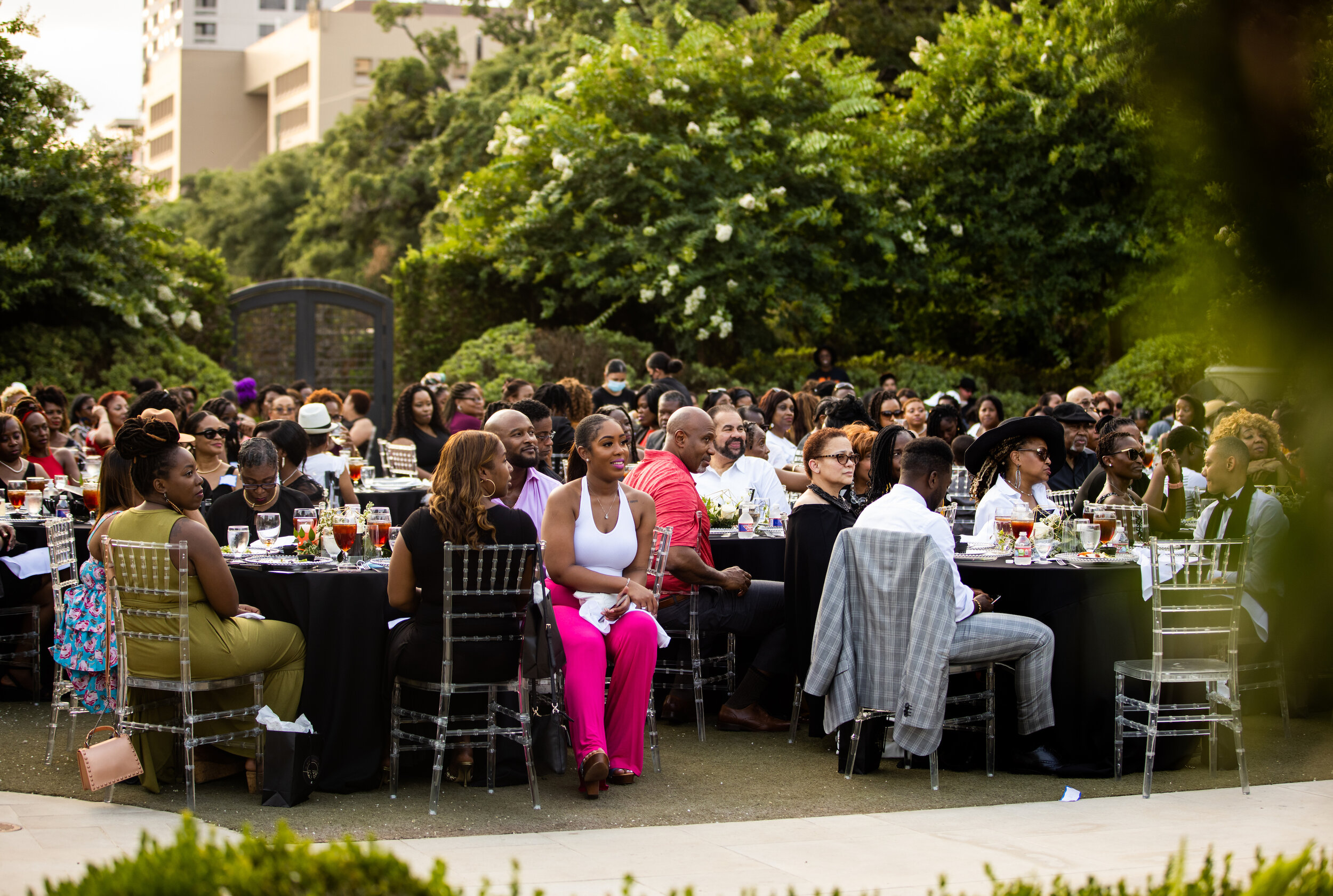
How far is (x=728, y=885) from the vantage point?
4.58 metres

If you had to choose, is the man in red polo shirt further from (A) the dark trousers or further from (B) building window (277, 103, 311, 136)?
(B) building window (277, 103, 311, 136)

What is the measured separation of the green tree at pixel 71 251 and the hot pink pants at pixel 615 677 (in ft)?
46.3

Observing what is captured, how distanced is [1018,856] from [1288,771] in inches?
85.7

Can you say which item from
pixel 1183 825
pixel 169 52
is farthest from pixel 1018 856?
pixel 169 52

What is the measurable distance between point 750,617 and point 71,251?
14.3 m

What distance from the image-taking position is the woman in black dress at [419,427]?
11242 mm

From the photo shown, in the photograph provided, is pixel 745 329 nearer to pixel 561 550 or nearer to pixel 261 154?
pixel 561 550

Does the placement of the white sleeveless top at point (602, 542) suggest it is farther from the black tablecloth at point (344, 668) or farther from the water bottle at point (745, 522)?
the water bottle at point (745, 522)

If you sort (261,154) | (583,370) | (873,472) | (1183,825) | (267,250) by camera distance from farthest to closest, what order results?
1. (261,154)
2. (267,250)
3. (583,370)
4. (873,472)
5. (1183,825)

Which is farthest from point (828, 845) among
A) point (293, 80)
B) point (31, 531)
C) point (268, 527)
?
point (293, 80)

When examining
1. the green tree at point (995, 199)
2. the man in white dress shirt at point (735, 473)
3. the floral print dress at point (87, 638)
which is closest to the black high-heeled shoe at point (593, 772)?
the floral print dress at point (87, 638)

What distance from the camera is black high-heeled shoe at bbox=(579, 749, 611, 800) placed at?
227 inches

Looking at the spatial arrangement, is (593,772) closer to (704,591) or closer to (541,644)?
(541,644)

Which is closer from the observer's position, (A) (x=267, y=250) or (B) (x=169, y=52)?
(A) (x=267, y=250)
